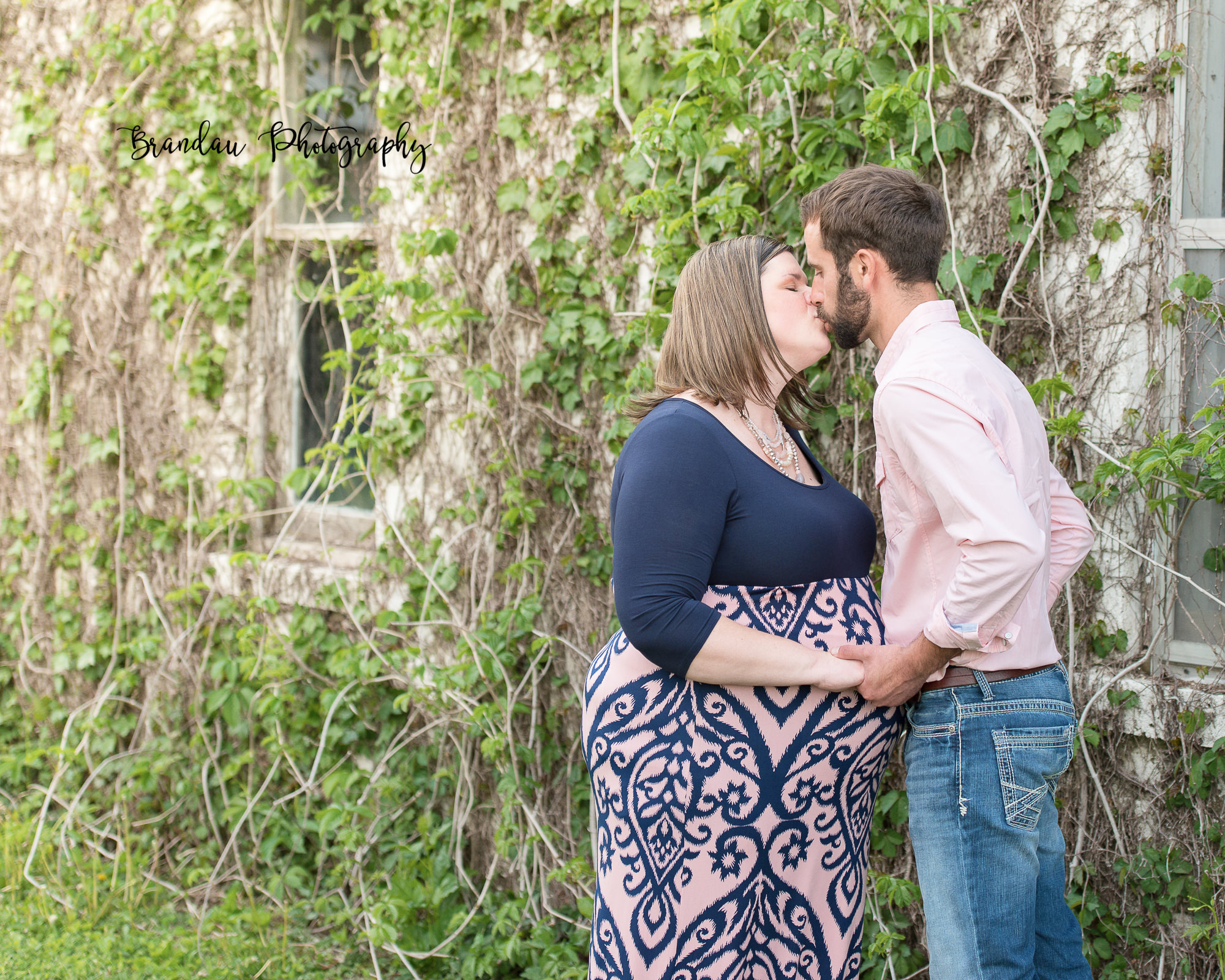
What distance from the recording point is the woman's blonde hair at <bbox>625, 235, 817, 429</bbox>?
187cm

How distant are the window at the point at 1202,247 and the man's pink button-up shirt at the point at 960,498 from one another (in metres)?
0.75

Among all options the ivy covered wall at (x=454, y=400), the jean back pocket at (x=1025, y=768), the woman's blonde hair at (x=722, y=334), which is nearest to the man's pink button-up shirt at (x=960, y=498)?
the jean back pocket at (x=1025, y=768)

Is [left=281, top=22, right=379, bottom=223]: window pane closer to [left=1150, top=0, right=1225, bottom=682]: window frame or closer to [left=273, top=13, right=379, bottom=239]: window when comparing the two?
[left=273, top=13, right=379, bottom=239]: window

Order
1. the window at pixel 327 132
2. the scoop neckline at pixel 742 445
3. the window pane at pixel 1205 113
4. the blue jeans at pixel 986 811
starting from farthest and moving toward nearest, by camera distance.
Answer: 1. the window at pixel 327 132
2. the window pane at pixel 1205 113
3. the scoop neckline at pixel 742 445
4. the blue jeans at pixel 986 811

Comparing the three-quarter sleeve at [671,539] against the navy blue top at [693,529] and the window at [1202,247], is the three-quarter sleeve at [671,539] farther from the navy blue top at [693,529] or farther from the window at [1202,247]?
the window at [1202,247]

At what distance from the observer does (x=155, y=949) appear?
3.20 metres

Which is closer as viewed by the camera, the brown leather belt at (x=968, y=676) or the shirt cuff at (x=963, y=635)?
the shirt cuff at (x=963, y=635)

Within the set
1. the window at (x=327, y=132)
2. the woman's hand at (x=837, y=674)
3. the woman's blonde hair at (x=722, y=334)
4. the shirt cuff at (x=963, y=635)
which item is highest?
the window at (x=327, y=132)

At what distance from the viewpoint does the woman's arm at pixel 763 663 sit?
67.6 inches

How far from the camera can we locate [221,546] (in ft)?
13.3

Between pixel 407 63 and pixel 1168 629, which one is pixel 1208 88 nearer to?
pixel 1168 629

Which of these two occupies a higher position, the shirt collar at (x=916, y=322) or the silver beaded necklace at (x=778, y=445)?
the shirt collar at (x=916, y=322)

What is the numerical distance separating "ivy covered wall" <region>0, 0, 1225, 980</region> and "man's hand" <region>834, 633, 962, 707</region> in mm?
858

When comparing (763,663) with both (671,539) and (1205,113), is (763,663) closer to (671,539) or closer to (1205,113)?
(671,539)
